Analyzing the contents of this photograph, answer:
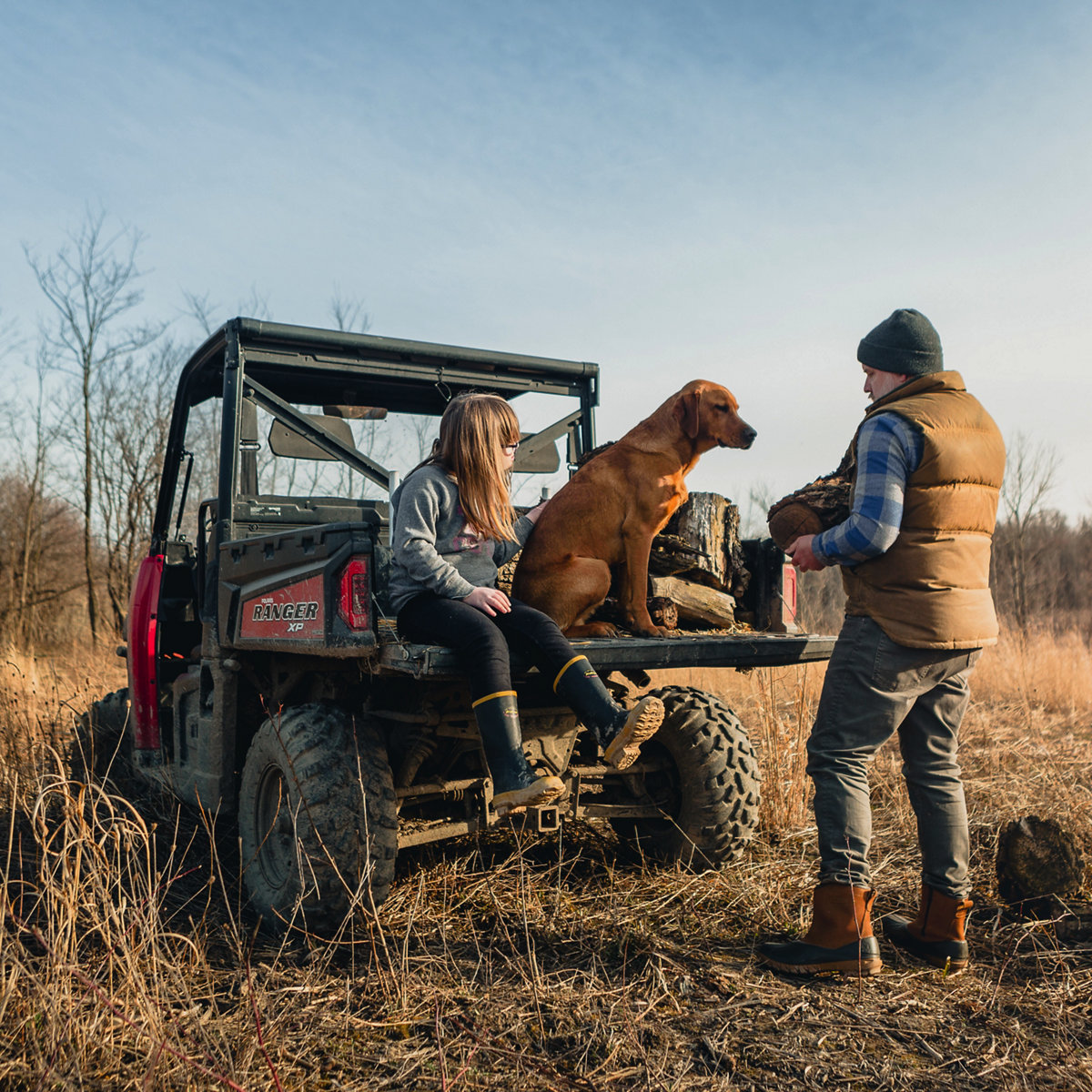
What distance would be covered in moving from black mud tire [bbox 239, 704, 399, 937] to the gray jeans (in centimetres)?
141

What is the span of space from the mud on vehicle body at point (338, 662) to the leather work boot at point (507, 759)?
0.18m

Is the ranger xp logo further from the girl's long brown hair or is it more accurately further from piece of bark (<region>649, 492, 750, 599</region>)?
piece of bark (<region>649, 492, 750, 599</region>)

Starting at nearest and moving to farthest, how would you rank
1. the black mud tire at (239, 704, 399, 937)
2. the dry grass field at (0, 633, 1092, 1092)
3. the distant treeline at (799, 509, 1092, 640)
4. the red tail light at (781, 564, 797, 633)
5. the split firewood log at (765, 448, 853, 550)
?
the dry grass field at (0, 633, 1092, 1092)
the black mud tire at (239, 704, 399, 937)
the split firewood log at (765, 448, 853, 550)
the red tail light at (781, 564, 797, 633)
the distant treeline at (799, 509, 1092, 640)

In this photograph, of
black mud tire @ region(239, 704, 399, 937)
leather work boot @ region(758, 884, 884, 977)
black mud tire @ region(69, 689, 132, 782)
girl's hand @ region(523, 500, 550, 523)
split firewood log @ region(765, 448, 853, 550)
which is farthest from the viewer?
black mud tire @ region(69, 689, 132, 782)

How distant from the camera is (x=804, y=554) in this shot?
2.92m

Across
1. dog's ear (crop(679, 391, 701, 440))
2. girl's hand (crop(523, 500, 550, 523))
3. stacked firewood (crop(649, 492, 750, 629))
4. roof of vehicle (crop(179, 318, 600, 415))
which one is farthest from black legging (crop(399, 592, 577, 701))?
roof of vehicle (crop(179, 318, 600, 415))

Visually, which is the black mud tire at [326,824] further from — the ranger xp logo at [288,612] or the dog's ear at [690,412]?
the dog's ear at [690,412]

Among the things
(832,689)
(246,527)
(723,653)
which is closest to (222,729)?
(246,527)

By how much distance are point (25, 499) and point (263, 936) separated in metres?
16.1

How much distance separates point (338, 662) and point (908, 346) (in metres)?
2.31

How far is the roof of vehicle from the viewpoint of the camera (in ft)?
13.1

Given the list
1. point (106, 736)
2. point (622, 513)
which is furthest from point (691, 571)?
point (106, 736)

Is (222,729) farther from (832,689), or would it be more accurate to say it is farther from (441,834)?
(832,689)

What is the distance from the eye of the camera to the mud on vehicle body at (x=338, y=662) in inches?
113
